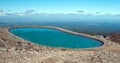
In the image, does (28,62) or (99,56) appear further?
(99,56)

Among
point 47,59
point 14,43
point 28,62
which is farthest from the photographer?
point 14,43

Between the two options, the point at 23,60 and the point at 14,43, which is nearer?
the point at 23,60

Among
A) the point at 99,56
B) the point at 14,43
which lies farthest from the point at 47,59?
the point at 14,43

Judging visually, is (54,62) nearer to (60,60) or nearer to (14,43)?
(60,60)

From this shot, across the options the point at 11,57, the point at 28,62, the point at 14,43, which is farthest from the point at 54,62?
the point at 14,43

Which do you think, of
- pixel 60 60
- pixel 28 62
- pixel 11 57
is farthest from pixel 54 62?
pixel 11 57

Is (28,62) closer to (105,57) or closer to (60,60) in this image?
(60,60)

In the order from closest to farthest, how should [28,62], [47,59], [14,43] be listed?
1. [28,62]
2. [47,59]
3. [14,43]

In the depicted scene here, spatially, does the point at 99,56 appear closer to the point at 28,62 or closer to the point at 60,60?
the point at 60,60
